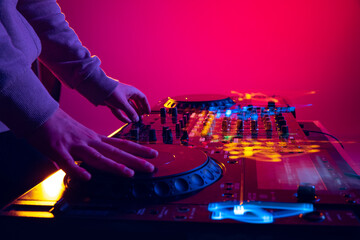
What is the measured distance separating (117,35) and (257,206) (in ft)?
9.48

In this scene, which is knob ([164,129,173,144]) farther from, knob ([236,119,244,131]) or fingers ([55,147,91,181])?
fingers ([55,147,91,181])

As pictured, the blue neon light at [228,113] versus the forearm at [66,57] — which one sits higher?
the forearm at [66,57]

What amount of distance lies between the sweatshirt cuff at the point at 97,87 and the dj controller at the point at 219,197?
1.50 feet

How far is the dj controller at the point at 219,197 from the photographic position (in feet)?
1.82

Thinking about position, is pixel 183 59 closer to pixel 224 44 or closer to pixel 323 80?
pixel 224 44

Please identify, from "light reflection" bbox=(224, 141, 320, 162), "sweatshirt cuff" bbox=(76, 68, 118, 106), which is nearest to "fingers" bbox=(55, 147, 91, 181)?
"light reflection" bbox=(224, 141, 320, 162)

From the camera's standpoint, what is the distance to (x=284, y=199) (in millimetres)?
632

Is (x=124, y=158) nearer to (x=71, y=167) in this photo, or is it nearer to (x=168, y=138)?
(x=71, y=167)

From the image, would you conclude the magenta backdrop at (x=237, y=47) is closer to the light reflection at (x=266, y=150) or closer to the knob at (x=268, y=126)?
the knob at (x=268, y=126)

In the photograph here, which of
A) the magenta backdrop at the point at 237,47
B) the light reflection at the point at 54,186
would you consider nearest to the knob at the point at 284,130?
the light reflection at the point at 54,186

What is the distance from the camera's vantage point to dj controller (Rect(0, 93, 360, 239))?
0.56 m

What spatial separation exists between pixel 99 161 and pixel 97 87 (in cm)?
62

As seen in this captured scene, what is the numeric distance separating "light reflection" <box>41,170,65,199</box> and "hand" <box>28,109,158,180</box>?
0.04 metres

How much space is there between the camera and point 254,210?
0.59 m
